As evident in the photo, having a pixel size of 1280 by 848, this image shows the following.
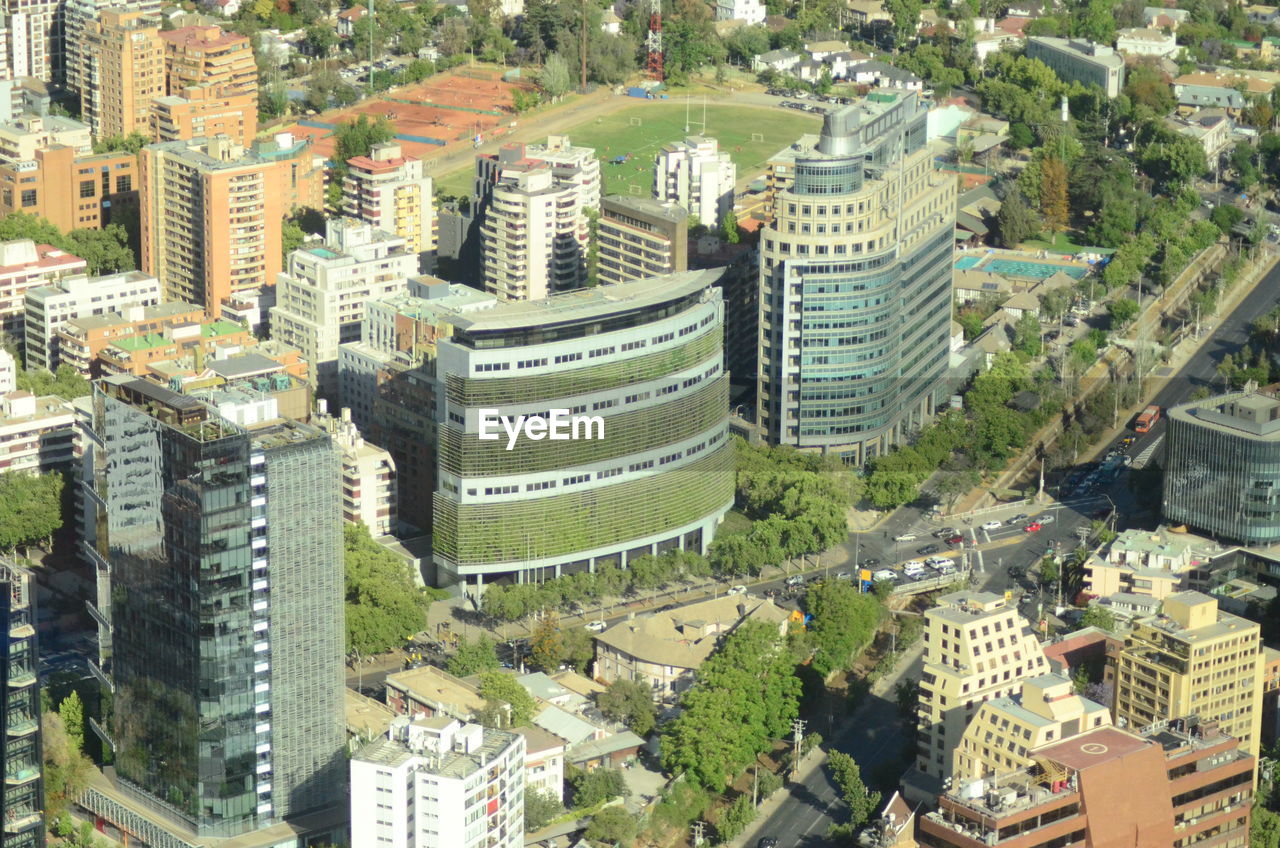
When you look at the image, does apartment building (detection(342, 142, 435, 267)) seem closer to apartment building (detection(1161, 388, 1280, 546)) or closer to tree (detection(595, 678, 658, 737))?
apartment building (detection(1161, 388, 1280, 546))

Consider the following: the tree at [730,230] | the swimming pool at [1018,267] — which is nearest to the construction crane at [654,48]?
the swimming pool at [1018,267]

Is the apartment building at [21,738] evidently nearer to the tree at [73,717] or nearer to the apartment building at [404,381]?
the tree at [73,717]

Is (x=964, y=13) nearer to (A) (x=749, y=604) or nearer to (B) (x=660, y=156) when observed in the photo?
(B) (x=660, y=156)

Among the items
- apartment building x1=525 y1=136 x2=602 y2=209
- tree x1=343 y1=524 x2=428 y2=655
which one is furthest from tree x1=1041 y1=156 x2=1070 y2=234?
tree x1=343 y1=524 x2=428 y2=655

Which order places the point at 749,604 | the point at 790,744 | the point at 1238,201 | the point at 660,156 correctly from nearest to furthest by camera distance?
the point at 790,744 → the point at 749,604 → the point at 660,156 → the point at 1238,201

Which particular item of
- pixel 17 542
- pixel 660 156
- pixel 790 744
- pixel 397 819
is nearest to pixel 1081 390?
pixel 660 156

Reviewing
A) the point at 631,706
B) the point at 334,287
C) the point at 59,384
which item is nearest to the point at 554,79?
the point at 334,287

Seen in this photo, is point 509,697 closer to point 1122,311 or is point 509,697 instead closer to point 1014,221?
point 1122,311
